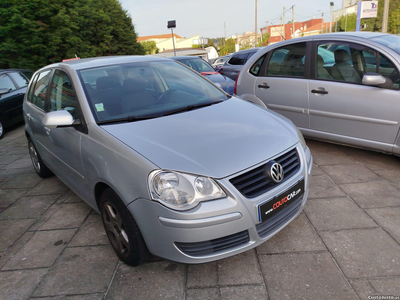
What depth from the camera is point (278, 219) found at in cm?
230

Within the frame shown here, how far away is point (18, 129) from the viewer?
8.54 m

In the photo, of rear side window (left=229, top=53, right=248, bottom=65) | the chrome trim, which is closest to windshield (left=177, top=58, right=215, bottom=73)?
rear side window (left=229, top=53, right=248, bottom=65)

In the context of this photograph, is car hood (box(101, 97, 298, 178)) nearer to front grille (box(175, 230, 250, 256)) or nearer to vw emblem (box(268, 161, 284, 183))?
vw emblem (box(268, 161, 284, 183))

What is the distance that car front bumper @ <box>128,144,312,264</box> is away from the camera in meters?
2.00

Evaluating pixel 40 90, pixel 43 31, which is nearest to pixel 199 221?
pixel 40 90

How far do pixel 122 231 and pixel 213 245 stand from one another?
2.38 ft

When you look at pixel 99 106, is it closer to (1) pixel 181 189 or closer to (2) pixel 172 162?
(2) pixel 172 162

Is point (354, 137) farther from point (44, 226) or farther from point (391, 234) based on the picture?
point (44, 226)

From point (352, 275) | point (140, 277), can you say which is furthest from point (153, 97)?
point (352, 275)

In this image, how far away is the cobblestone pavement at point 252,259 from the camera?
217cm

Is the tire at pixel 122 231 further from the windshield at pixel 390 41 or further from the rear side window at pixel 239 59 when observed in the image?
the rear side window at pixel 239 59

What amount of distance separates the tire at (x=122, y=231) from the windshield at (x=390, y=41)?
344cm

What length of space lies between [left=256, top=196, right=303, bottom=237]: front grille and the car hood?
1.36 ft

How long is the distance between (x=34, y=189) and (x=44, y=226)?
1.18m
